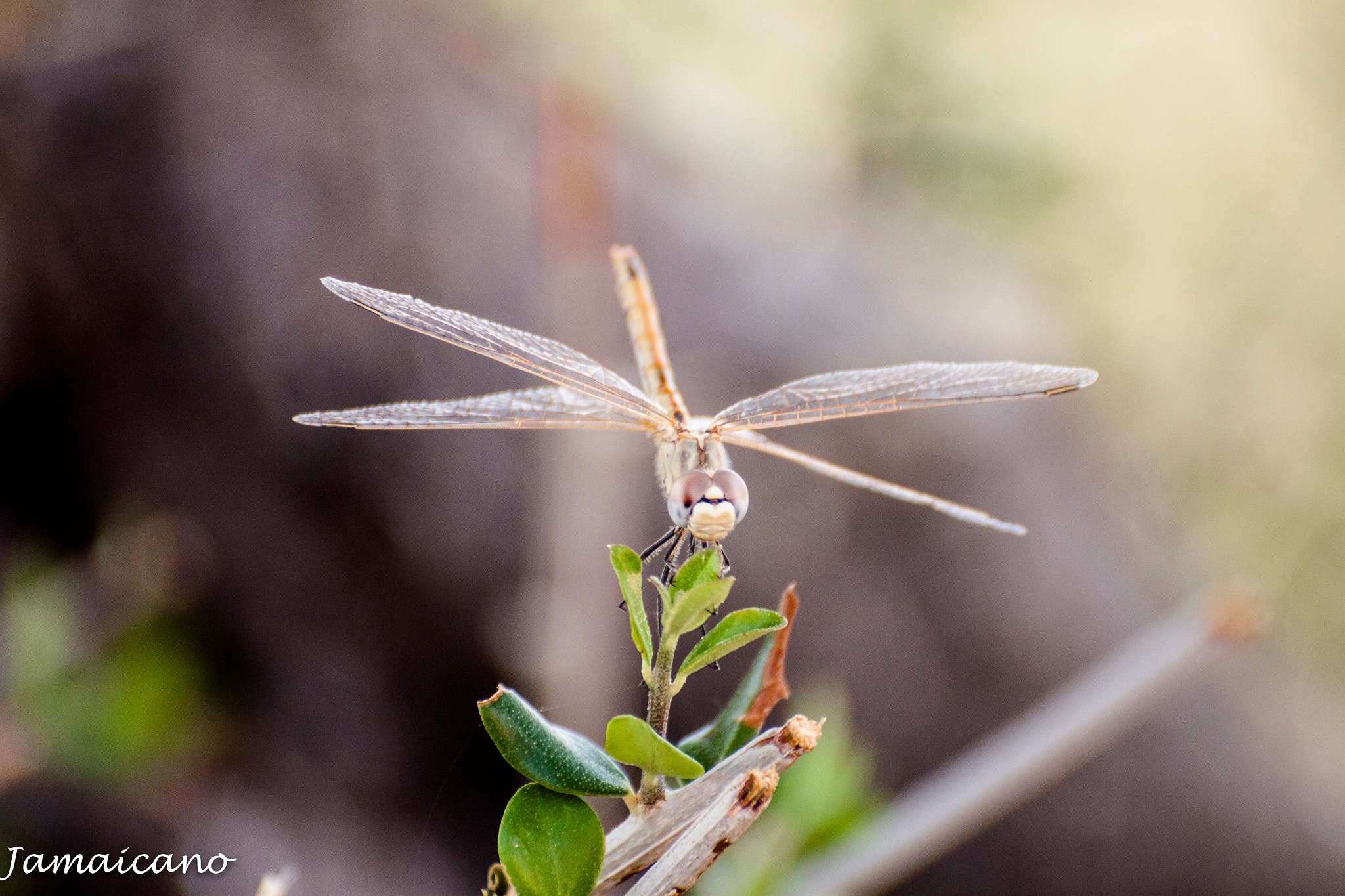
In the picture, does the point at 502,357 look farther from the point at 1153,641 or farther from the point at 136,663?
the point at 1153,641

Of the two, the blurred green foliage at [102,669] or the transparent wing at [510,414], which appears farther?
the blurred green foliage at [102,669]

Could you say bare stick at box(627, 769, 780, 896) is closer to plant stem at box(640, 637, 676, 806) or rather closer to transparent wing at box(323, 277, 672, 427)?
plant stem at box(640, 637, 676, 806)

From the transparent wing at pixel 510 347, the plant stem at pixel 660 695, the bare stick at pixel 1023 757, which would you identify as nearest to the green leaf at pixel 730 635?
the plant stem at pixel 660 695

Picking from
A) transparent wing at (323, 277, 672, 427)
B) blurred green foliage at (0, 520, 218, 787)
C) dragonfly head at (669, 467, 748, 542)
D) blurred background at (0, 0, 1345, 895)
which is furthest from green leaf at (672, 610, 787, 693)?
blurred green foliage at (0, 520, 218, 787)

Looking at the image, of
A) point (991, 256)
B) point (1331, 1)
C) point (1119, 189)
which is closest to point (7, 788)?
point (991, 256)

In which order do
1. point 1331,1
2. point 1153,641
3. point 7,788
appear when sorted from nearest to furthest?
point 7,788, point 1153,641, point 1331,1

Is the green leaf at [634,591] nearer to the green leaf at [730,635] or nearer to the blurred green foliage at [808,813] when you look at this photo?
the green leaf at [730,635]
